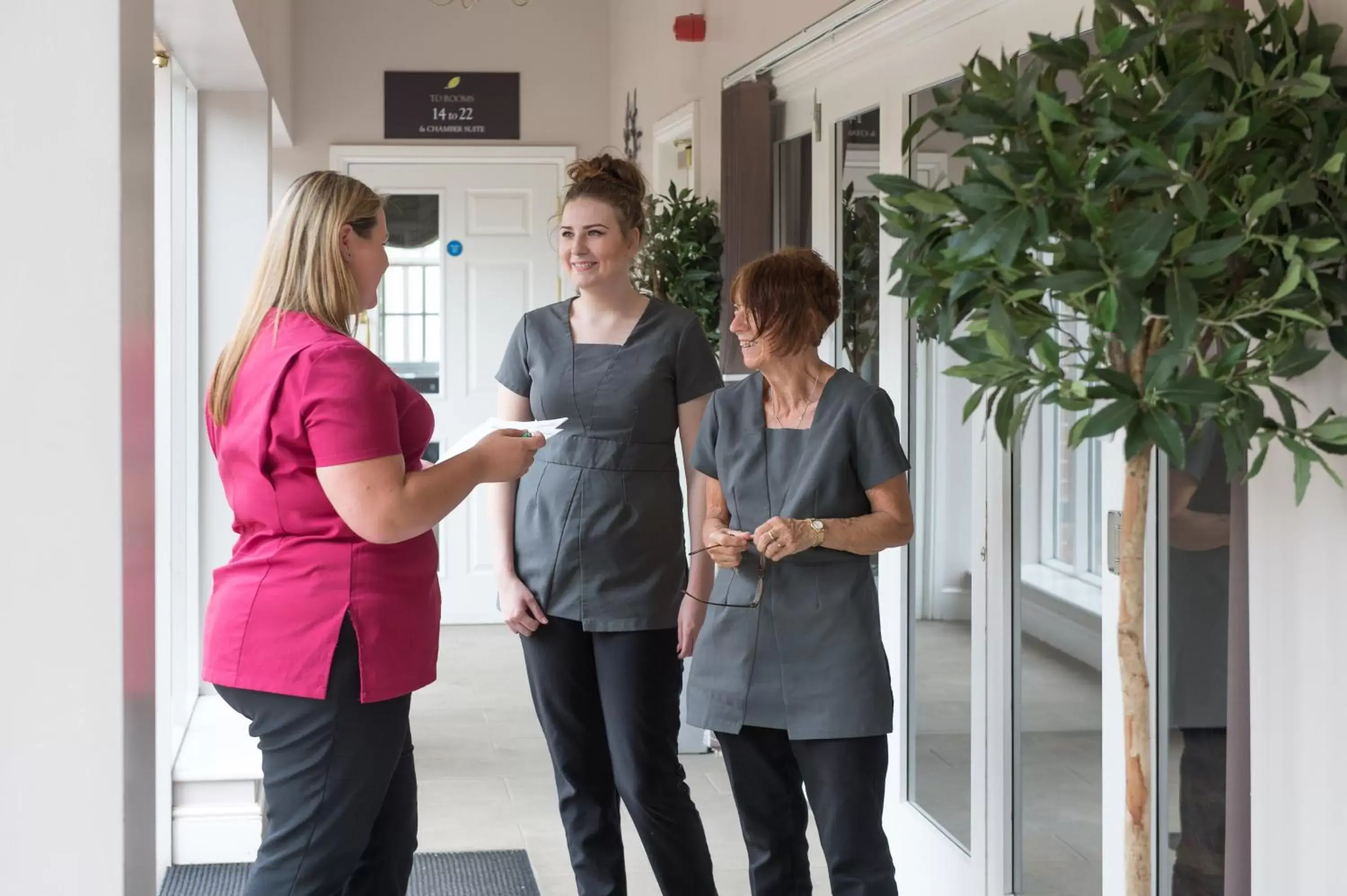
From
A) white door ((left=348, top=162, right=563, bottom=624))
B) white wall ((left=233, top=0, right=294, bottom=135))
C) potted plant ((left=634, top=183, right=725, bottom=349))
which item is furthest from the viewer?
white door ((left=348, top=162, right=563, bottom=624))

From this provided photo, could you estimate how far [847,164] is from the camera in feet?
13.1

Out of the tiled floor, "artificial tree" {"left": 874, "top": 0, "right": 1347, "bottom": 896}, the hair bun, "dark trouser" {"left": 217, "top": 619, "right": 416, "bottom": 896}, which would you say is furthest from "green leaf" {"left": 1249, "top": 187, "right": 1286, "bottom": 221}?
the tiled floor

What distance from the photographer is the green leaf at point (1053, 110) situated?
1.51 metres

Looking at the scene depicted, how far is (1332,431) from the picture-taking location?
158 centimetres

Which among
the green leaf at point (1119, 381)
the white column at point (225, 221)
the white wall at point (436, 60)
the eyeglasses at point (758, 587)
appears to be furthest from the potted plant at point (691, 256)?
the green leaf at point (1119, 381)

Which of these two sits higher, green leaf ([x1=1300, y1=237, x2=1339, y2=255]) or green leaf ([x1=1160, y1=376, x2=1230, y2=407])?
green leaf ([x1=1300, y1=237, x2=1339, y2=255])

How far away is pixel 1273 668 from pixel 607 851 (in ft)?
4.61

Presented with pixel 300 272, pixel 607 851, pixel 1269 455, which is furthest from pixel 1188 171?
pixel 607 851

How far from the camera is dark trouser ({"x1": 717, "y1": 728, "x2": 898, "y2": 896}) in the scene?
7.76 ft

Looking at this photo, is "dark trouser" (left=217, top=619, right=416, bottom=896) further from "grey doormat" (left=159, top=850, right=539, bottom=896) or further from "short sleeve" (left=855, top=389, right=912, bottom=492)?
"grey doormat" (left=159, top=850, right=539, bottom=896)

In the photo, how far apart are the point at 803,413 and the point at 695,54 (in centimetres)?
322

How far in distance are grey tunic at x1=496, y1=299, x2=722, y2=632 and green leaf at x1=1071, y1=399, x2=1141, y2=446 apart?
1325mm

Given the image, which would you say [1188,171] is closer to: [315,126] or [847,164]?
[847,164]

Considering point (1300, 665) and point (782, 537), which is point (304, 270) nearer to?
point (782, 537)
